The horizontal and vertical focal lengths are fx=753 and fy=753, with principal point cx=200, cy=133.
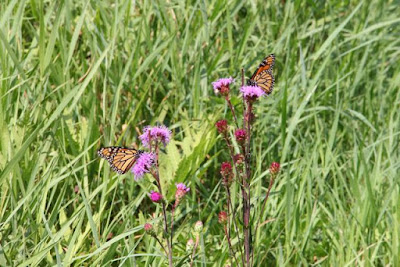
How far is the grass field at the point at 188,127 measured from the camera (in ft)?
9.34

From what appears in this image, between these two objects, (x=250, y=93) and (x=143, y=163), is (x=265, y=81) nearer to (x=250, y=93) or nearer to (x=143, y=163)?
(x=250, y=93)

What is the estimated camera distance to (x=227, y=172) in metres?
2.34

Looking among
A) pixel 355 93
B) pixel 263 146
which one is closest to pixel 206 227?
pixel 263 146

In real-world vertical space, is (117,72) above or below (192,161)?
above

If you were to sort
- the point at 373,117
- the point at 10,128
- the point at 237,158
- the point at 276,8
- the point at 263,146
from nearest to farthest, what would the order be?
the point at 237,158 → the point at 10,128 → the point at 263,146 → the point at 373,117 → the point at 276,8

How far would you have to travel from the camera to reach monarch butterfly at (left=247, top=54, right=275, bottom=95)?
2.73 metres

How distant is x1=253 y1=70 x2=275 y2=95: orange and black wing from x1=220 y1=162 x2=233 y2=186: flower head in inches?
18.7

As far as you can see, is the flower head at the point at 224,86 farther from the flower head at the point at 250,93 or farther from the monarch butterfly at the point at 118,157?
the monarch butterfly at the point at 118,157

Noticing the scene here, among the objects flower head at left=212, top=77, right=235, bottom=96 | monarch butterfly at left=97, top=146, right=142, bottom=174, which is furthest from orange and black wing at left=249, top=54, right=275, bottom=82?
→ monarch butterfly at left=97, top=146, right=142, bottom=174

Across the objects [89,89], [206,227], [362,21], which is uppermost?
[362,21]

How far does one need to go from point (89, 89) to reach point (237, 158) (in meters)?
1.17

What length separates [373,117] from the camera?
4012mm

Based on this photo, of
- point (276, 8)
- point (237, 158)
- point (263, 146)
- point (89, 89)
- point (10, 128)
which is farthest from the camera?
point (276, 8)

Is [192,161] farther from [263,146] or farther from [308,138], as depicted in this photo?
[308,138]
